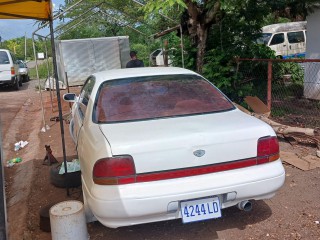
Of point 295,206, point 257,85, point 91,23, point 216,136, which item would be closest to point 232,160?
point 216,136

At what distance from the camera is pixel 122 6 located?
971 inches

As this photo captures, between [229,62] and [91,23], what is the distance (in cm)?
1655

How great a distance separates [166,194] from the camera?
2869mm

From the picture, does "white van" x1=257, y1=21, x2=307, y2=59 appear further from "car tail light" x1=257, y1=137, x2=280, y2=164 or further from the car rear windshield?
"car tail light" x1=257, y1=137, x2=280, y2=164

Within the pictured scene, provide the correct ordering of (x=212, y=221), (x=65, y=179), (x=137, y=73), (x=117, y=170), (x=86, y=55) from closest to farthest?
(x=117, y=170) → (x=212, y=221) → (x=137, y=73) → (x=65, y=179) → (x=86, y=55)

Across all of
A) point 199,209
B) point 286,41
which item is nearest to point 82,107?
point 199,209

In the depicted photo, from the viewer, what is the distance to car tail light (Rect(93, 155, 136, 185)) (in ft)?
9.39

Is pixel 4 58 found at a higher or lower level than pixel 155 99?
higher

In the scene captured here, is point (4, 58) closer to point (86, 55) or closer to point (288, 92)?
point (86, 55)

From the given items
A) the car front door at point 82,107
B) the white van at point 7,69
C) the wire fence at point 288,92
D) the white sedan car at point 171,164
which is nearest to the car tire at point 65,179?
the car front door at point 82,107

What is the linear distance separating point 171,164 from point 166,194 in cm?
24

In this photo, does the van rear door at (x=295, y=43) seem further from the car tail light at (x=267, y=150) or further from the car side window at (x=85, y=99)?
the car tail light at (x=267, y=150)

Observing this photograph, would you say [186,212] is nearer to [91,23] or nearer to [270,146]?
[270,146]

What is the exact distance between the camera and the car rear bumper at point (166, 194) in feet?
9.29
